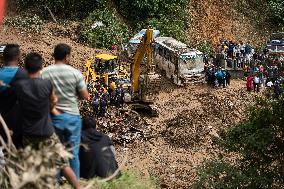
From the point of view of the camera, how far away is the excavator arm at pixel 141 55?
81.5 ft

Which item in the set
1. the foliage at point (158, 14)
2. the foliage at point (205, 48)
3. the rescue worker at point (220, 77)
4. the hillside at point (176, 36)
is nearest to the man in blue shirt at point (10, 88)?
the hillside at point (176, 36)

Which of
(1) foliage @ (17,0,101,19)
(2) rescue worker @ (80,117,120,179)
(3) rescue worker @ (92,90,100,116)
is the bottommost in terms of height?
(3) rescue worker @ (92,90,100,116)

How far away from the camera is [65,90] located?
6.47 meters

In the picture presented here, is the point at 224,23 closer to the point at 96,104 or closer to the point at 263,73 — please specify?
the point at 263,73

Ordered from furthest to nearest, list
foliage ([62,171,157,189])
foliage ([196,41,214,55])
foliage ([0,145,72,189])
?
foliage ([196,41,214,55]) < foliage ([62,171,157,189]) < foliage ([0,145,72,189])

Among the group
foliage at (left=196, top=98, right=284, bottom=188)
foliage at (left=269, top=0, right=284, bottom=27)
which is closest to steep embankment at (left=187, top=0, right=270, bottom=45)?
foliage at (left=269, top=0, right=284, bottom=27)

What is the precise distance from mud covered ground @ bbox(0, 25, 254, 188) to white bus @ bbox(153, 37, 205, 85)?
23.5 inches

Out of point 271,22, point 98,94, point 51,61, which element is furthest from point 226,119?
point 271,22

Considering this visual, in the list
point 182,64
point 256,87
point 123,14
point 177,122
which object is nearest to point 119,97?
point 177,122

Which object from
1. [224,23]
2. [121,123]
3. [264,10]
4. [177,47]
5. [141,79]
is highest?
[264,10]

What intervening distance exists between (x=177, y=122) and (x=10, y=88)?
1896 centimetres

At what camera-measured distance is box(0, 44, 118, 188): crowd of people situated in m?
5.91

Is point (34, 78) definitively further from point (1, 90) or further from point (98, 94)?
point (98, 94)

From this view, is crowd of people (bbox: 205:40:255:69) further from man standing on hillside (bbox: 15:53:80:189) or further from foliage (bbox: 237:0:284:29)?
man standing on hillside (bbox: 15:53:80:189)
